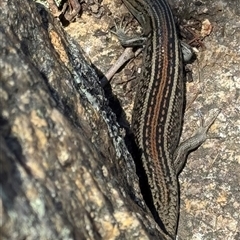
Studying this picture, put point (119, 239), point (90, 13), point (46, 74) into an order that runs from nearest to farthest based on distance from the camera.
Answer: point (119, 239), point (46, 74), point (90, 13)

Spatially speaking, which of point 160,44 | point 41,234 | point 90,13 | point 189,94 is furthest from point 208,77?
point 41,234

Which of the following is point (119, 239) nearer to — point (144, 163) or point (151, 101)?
point (144, 163)

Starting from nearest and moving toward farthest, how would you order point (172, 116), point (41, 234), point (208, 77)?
point (41, 234) < point (172, 116) < point (208, 77)

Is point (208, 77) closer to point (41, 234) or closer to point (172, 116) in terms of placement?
point (172, 116)

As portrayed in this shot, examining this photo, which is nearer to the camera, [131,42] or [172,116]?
[172,116]

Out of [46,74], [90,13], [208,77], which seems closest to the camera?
[46,74]

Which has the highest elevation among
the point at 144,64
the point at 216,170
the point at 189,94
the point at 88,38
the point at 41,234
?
the point at 41,234

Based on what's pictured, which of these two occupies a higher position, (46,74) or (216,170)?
(46,74)

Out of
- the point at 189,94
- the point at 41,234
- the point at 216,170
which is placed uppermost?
the point at 41,234

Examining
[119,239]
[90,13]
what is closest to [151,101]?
[90,13]
